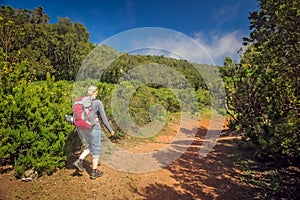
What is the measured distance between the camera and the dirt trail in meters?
4.74

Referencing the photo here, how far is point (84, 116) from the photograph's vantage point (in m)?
4.86

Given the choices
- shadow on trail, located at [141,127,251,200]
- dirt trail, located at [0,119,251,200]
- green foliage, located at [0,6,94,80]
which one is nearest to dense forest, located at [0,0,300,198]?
dirt trail, located at [0,119,251,200]

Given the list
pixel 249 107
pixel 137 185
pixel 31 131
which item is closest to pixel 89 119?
pixel 31 131

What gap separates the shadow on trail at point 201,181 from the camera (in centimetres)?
521

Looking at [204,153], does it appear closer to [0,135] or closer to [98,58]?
[0,135]

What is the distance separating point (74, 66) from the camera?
37.2m

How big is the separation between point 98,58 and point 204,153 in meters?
29.1

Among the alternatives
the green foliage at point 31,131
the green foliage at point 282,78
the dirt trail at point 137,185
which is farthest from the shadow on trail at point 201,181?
the green foliage at point 31,131

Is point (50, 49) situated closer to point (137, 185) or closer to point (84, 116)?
point (84, 116)

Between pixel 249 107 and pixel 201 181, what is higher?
pixel 249 107

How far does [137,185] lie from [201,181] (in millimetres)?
1912

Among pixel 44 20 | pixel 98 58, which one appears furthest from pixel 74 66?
pixel 44 20

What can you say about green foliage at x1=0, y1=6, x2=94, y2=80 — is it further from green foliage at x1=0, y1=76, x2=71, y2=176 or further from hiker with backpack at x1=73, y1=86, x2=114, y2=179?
hiker with backpack at x1=73, y1=86, x2=114, y2=179

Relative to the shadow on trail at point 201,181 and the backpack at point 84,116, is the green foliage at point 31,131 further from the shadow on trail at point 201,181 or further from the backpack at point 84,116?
the shadow on trail at point 201,181
